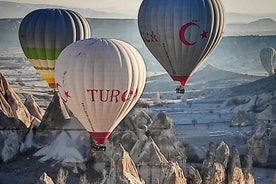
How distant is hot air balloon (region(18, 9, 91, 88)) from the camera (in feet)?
37.2

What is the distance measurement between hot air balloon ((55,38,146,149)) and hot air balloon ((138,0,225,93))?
191cm

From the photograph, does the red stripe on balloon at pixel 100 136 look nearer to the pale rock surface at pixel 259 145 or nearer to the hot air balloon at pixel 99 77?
the hot air balloon at pixel 99 77

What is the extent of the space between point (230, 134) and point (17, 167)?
6.62 m

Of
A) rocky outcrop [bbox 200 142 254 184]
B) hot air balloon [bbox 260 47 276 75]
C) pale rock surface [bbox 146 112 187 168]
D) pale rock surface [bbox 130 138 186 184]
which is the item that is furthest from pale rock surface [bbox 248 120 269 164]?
hot air balloon [bbox 260 47 276 75]

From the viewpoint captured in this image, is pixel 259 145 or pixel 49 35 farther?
pixel 259 145

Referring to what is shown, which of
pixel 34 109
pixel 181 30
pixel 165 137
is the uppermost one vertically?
pixel 181 30

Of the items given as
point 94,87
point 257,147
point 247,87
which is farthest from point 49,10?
point 247,87

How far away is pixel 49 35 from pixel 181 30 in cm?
206

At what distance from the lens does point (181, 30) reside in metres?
10.6

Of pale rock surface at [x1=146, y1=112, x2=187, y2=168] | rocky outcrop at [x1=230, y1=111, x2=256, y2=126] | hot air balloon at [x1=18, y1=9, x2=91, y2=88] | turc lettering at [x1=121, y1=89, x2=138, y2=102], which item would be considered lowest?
rocky outcrop at [x1=230, y1=111, x2=256, y2=126]

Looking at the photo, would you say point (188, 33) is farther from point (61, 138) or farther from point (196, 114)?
point (196, 114)

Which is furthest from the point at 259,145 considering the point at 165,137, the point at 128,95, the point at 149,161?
the point at 128,95

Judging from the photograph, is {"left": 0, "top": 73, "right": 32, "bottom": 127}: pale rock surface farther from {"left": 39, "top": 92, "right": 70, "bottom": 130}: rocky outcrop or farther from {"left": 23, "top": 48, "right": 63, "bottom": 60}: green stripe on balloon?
{"left": 23, "top": 48, "right": 63, "bottom": 60}: green stripe on balloon

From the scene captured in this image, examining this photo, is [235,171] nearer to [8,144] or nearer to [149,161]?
[149,161]
